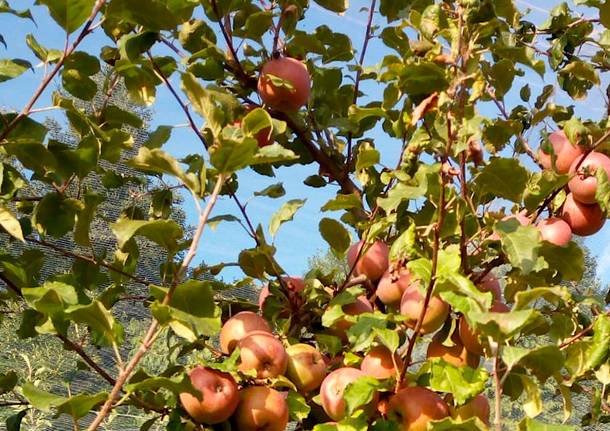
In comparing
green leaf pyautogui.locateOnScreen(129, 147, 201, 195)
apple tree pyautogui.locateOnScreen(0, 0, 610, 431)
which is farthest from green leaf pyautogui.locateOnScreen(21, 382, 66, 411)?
green leaf pyautogui.locateOnScreen(129, 147, 201, 195)

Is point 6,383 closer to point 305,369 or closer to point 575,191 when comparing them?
point 305,369

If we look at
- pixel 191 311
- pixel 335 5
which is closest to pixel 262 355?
pixel 191 311

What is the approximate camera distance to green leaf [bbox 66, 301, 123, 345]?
1.98 feet

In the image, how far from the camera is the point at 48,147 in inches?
32.2

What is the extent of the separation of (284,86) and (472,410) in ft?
1.36

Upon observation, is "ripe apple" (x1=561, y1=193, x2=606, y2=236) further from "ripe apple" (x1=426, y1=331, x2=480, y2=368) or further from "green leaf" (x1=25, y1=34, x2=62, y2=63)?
"green leaf" (x1=25, y1=34, x2=62, y2=63)

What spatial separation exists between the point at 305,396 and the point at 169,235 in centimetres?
28

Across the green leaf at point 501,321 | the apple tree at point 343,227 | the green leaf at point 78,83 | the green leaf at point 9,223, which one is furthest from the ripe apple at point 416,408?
the green leaf at point 78,83

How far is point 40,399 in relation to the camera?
60 cm

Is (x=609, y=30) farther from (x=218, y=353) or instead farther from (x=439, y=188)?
(x=218, y=353)

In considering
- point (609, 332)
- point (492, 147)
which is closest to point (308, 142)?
point (492, 147)

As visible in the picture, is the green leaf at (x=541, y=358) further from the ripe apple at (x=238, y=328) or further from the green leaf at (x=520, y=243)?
the ripe apple at (x=238, y=328)

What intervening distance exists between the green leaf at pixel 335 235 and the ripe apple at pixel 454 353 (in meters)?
0.20

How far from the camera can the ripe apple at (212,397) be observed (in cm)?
72
